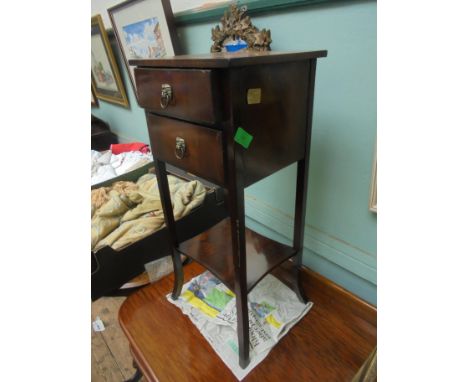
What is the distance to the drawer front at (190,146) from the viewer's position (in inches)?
19.5

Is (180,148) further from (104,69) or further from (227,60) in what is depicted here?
(104,69)

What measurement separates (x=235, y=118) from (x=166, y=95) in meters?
0.15

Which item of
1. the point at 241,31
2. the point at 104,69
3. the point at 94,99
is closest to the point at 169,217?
the point at 241,31

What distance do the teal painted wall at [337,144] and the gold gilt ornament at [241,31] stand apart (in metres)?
0.03

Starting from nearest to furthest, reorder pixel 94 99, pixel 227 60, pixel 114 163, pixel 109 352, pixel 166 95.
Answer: pixel 227 60
pixel 166 95
pixel 109 352
pixel 114 163
pixel 94 99

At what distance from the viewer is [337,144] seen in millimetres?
739

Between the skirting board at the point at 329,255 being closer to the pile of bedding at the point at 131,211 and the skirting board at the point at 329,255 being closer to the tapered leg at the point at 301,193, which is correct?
the tapered leg at the point at 301,193

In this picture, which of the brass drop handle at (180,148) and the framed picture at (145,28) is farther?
the framed picture at (145,28)

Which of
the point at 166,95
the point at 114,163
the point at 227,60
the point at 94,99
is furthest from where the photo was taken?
the point at 94,99

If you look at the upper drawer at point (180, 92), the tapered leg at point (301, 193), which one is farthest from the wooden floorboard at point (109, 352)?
the upper drawer at point (180, 92)

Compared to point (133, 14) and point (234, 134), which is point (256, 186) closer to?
point (234, 134)
